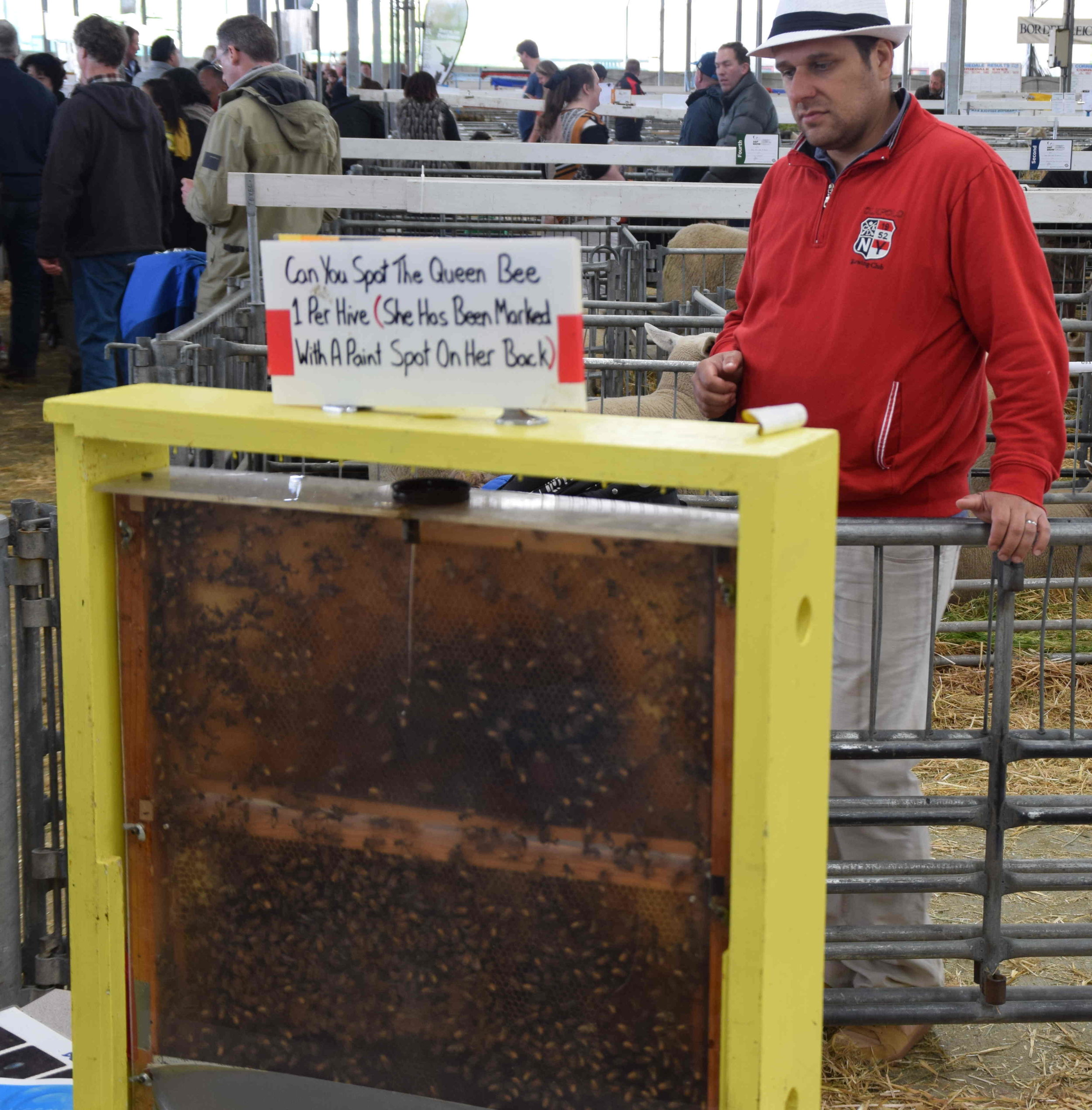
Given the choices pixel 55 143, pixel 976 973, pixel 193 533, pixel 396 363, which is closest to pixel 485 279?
pixel 396 363

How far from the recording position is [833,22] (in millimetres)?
2604

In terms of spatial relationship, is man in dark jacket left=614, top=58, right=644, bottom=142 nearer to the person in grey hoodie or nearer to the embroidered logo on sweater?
the person in grey hoodie

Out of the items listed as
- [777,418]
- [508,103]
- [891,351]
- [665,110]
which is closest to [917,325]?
[891,351]

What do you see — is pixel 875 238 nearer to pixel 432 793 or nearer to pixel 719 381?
pixel 719 381

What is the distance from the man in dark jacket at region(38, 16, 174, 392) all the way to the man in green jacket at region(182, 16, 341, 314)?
2.56 ft

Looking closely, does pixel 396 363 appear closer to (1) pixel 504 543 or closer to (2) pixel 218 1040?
(1) pixel 504 543

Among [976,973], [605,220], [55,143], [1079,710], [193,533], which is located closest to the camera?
[193,533]

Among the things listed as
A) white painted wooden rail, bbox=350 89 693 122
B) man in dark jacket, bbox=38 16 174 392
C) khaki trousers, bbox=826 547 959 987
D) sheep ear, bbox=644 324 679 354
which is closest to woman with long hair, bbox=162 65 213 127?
man in dark jacket, bbox=38 16 174 392

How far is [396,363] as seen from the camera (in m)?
1.52

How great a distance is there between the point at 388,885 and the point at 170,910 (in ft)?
1.01

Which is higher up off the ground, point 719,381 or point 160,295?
point 160,295

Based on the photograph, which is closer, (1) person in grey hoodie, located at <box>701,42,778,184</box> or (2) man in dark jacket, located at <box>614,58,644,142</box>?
(1) person in grey hoodie, located at <box>701,42,778,184</box>

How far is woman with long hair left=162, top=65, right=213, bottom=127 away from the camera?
9336mm

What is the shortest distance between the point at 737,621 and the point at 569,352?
0.33m
